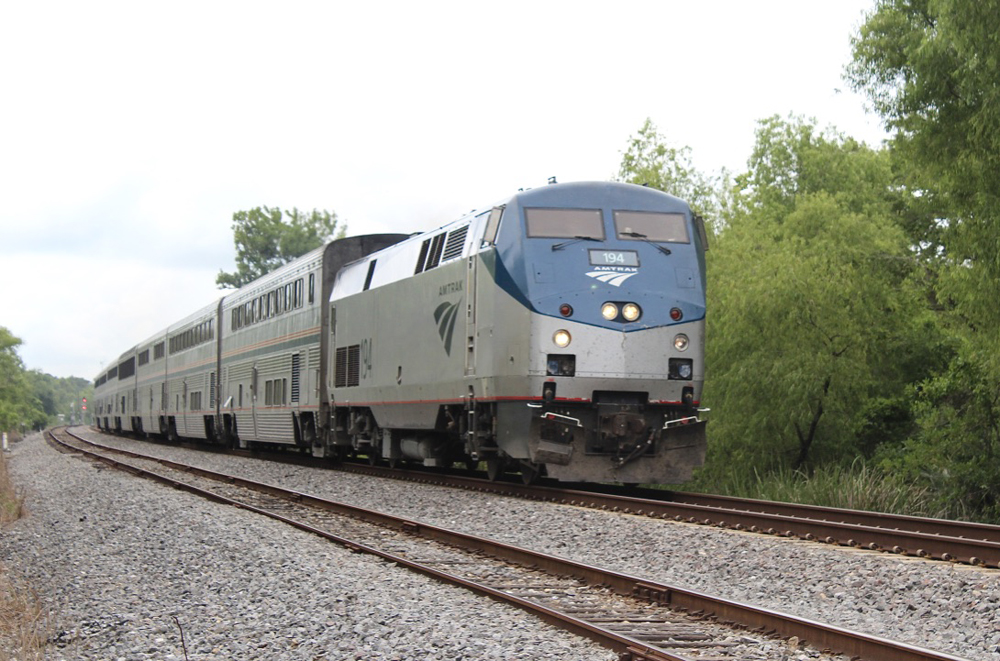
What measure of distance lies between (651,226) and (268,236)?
75037 millimetres

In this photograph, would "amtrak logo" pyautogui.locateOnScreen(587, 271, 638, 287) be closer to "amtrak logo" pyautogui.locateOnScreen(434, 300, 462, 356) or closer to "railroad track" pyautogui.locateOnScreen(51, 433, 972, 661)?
"amtrak logo" pyautogui.locateOnScreen(434, 300, 462, 356)

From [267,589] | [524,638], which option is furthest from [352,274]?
[524,638]

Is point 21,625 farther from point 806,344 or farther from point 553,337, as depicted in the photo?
point 806,344

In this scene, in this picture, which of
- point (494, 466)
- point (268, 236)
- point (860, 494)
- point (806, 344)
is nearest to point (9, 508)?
point (494, 466)

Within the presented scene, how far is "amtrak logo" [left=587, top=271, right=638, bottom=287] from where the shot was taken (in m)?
13.3

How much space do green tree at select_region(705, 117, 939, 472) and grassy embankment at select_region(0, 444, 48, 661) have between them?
15.3 meters

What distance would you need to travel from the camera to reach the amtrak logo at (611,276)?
13.3 metres

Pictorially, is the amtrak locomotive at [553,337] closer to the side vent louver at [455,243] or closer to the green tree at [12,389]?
the side vent louver at [455,243]

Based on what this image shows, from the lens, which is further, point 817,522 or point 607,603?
point 817,522

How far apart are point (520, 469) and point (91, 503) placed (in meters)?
5.85

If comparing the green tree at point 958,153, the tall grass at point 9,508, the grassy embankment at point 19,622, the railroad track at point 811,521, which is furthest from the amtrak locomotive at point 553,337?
the grassy embankment at point 19,622

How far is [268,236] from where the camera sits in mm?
86000

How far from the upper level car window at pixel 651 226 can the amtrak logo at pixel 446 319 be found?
2460 millimetres

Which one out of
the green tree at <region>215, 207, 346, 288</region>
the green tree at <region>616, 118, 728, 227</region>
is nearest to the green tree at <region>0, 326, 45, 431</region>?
the green tree at <region>215, 207, 346, 288</region>
